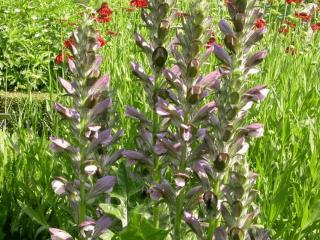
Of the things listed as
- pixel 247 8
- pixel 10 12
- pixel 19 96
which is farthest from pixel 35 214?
pixel 10 12

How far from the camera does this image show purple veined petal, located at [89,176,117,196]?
209 centimetres

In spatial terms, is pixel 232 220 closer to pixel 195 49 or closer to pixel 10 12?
pixel 195 49

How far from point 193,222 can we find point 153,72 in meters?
0.60

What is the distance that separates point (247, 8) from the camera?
193cm

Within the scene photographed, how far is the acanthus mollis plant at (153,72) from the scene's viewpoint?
219 cm

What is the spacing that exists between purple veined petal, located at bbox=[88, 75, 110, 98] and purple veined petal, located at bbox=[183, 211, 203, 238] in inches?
20.5

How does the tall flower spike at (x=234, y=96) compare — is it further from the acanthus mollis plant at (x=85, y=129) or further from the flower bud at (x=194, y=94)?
the acanthus mollis plant at (x=85, y=129)

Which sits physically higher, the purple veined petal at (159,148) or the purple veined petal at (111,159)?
the purple veined petal at (159,148)

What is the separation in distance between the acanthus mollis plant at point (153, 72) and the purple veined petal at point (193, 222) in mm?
248

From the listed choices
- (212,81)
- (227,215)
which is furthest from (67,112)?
(227,215)

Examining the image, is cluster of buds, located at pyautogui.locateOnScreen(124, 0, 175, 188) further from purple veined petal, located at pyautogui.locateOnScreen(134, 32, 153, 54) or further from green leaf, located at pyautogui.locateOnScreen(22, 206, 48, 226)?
green leaf, located at pyautogui.locateOnScreen(22, 206, 48, 226)

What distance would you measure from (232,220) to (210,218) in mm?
246

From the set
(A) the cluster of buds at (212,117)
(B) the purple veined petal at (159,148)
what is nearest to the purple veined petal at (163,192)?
(A) the cluster of buds at (212,117)

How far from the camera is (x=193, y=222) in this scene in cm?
206
